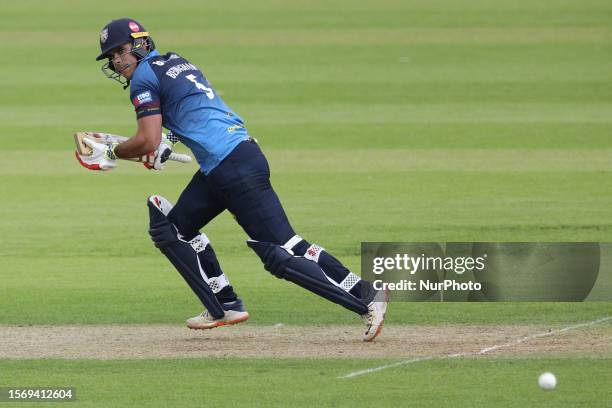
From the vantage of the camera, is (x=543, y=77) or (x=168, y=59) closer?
(x=168, y=59)

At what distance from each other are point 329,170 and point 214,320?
6.83 m

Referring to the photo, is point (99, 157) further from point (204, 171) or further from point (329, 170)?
point (329, 170)

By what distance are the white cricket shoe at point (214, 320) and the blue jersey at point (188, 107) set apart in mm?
973

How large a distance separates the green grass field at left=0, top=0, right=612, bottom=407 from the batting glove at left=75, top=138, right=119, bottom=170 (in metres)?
1.16

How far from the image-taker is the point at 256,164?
7859 mm

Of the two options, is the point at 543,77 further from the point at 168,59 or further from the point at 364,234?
the point at 168,59

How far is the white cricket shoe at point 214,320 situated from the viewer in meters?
8.29

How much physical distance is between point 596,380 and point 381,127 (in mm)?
10644

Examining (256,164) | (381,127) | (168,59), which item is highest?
(168,59)

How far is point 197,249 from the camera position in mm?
8266

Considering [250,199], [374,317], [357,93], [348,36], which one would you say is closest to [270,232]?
[250,199]

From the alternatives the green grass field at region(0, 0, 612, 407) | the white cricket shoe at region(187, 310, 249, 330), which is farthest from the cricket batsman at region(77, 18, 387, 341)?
the green grass field at region(0, 0, 612, 407)

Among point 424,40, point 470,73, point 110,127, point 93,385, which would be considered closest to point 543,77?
point 470,73

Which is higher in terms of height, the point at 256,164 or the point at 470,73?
the point at 256,164
